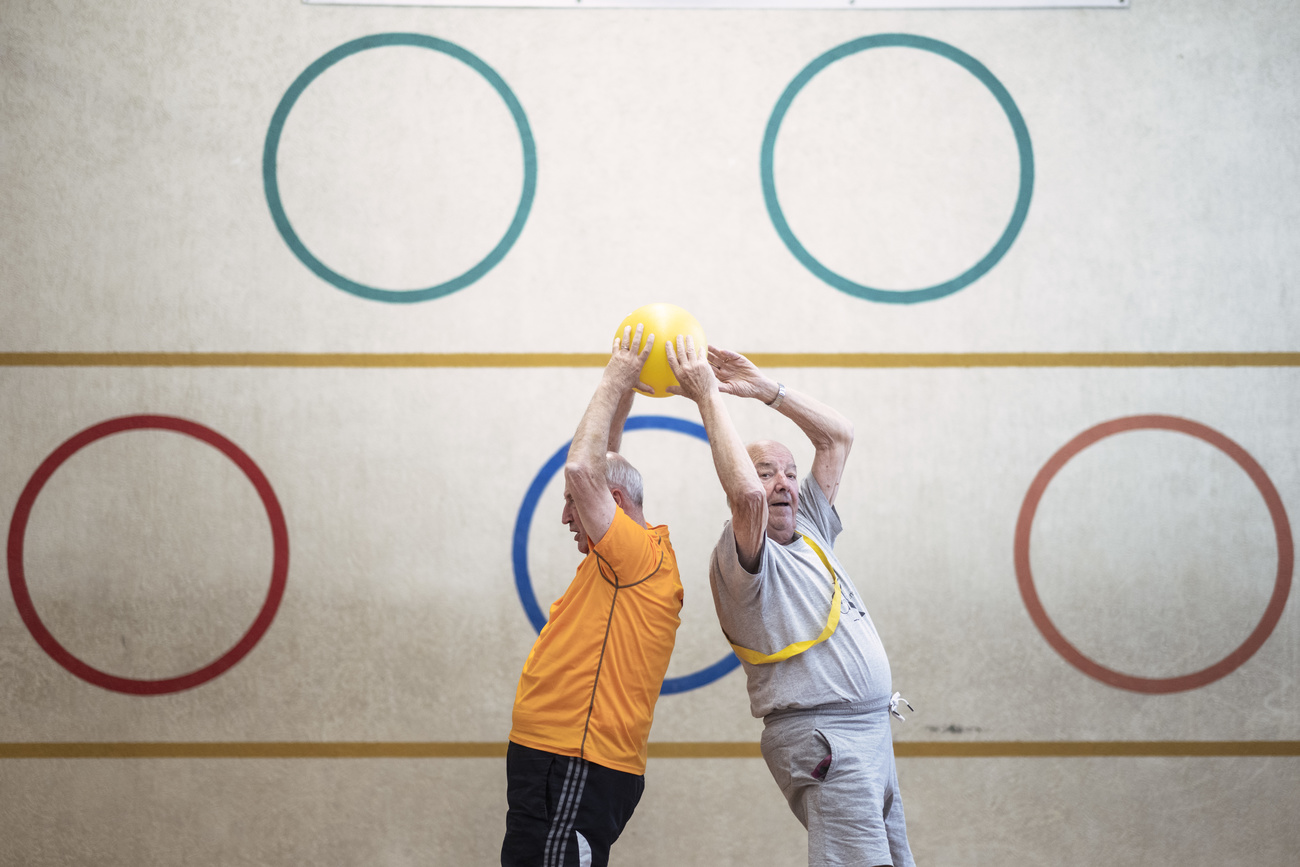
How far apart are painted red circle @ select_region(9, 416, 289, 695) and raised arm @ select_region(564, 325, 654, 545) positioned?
1.33 m

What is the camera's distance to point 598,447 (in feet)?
6.08

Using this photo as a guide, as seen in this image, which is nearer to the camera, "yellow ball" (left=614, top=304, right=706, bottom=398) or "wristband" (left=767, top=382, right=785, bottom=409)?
"yellow ball" (left=614, top=304, right=706, bottom=398)

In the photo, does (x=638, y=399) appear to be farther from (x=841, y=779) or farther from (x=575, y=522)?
(x=841, y=779)

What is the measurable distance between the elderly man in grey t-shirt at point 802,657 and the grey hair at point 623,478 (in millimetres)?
228

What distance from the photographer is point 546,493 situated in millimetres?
2693

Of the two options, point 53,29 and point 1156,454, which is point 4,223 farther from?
point 1156,454

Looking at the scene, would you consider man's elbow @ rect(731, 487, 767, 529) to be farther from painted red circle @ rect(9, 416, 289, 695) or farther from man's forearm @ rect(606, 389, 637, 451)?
painted red circle @ rect(9, 416, 289, 695)

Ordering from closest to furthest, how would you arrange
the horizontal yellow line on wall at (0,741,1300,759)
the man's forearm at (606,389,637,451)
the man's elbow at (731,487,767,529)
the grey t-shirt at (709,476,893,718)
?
the man's elbow at (731,487,767,529) → the grey t-shirt at (709,476,893,718) → the man's forearm at (606,389,637,451) → the horizontal yellow line on wall at (0,741,1300,759)

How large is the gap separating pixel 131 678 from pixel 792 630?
2155 millimetres

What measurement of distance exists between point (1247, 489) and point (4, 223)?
420cm

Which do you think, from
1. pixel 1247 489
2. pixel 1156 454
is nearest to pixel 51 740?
pixel 1156 454

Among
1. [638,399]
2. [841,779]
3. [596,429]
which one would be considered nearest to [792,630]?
[841,779]

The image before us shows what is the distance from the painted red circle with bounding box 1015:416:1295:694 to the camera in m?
2.69

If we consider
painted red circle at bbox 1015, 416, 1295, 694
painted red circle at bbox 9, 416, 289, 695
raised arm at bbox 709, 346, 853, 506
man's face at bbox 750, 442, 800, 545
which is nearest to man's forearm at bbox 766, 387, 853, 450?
raised arm at bbox 709, 346, 853, 506
